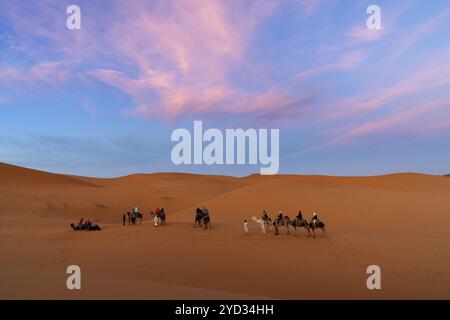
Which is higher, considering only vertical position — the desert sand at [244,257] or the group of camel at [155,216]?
the group of camel at [155,216]

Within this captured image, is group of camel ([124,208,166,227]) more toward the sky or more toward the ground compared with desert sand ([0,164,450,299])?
more toward the sky

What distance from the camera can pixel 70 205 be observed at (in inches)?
1547

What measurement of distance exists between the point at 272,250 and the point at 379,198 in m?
21.0

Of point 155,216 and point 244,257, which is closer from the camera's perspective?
point 244,257

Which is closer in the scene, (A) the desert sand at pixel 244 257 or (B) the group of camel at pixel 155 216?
(A) the desert sand at pixel 244 257

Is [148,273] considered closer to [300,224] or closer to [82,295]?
[82,295]

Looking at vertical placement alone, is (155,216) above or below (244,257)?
above

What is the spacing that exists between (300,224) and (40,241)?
14611 mm

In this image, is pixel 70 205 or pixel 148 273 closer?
pixel 148 273

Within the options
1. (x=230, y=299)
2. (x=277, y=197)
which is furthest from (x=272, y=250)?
(x=277, y=197)

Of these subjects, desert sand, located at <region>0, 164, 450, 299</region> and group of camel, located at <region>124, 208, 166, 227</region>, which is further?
group of camel, located at <region>124, 208, 166, 227</region>

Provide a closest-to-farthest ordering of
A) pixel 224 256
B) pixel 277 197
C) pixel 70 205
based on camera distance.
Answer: pixel 224 256 < pixel 277 197 < pixel 70 205
